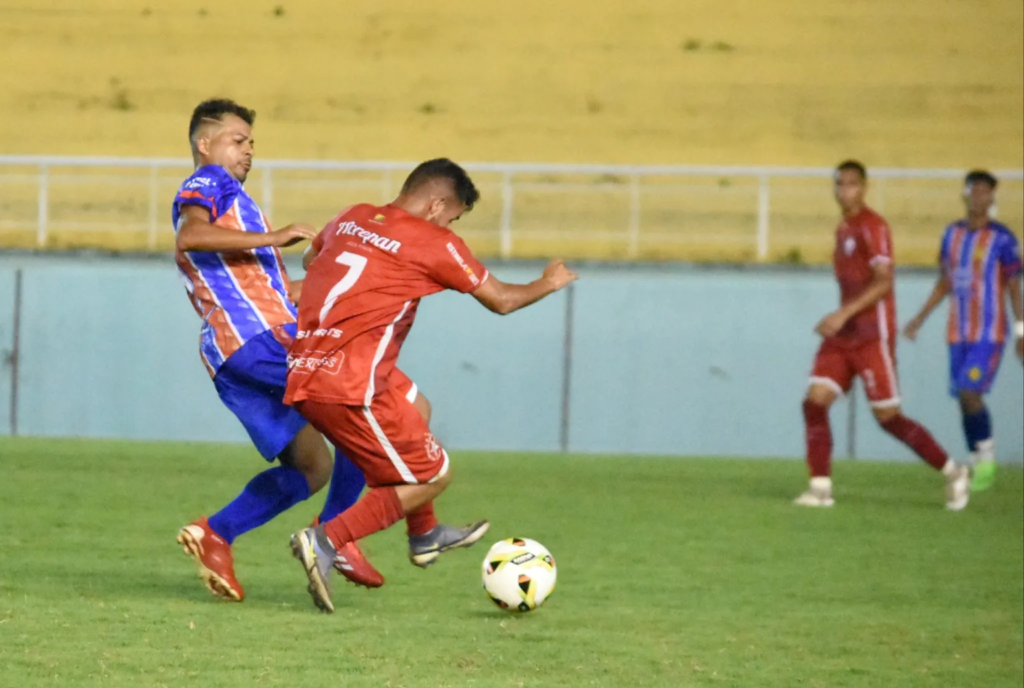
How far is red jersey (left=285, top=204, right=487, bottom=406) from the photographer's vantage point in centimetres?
513

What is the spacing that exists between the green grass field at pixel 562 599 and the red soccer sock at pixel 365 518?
0.94ft

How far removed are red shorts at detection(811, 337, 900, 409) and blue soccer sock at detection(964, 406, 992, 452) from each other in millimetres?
1574

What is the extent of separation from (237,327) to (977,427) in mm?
6871

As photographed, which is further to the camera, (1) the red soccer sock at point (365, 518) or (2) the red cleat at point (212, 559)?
(2) the red cleat at point (212, 559)

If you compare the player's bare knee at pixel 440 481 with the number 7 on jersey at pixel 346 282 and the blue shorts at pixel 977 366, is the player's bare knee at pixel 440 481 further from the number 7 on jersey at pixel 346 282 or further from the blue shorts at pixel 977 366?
the blue shorts at pixel 977 366

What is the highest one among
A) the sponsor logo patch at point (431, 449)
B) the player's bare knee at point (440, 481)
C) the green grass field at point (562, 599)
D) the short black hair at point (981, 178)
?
the short black hair at point (981, 178)

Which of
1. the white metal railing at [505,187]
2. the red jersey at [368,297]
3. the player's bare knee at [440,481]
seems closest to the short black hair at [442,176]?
the red jersey at [368,297]

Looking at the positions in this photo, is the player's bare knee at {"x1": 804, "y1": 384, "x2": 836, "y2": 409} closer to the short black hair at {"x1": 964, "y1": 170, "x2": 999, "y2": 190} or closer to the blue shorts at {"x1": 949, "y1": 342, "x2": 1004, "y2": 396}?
the blue shorts at {"x1": 949, "y1": 342, "x2": 1004, "y2": 396}

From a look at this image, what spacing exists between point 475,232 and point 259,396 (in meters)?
12.4

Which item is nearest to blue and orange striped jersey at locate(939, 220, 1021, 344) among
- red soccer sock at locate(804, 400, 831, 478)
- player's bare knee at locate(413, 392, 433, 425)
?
red soccer sock at locate(804, 400, 831, 478)

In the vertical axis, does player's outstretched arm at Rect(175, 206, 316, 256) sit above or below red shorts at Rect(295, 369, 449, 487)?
above

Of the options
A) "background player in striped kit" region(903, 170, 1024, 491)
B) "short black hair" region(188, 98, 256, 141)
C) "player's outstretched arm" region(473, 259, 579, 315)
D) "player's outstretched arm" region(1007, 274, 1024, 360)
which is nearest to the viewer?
"player's outstretched arm" region(473, 259, 579, 315)

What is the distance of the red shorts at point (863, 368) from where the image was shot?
374 inches

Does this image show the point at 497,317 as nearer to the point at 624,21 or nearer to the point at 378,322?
the point at 624,21
